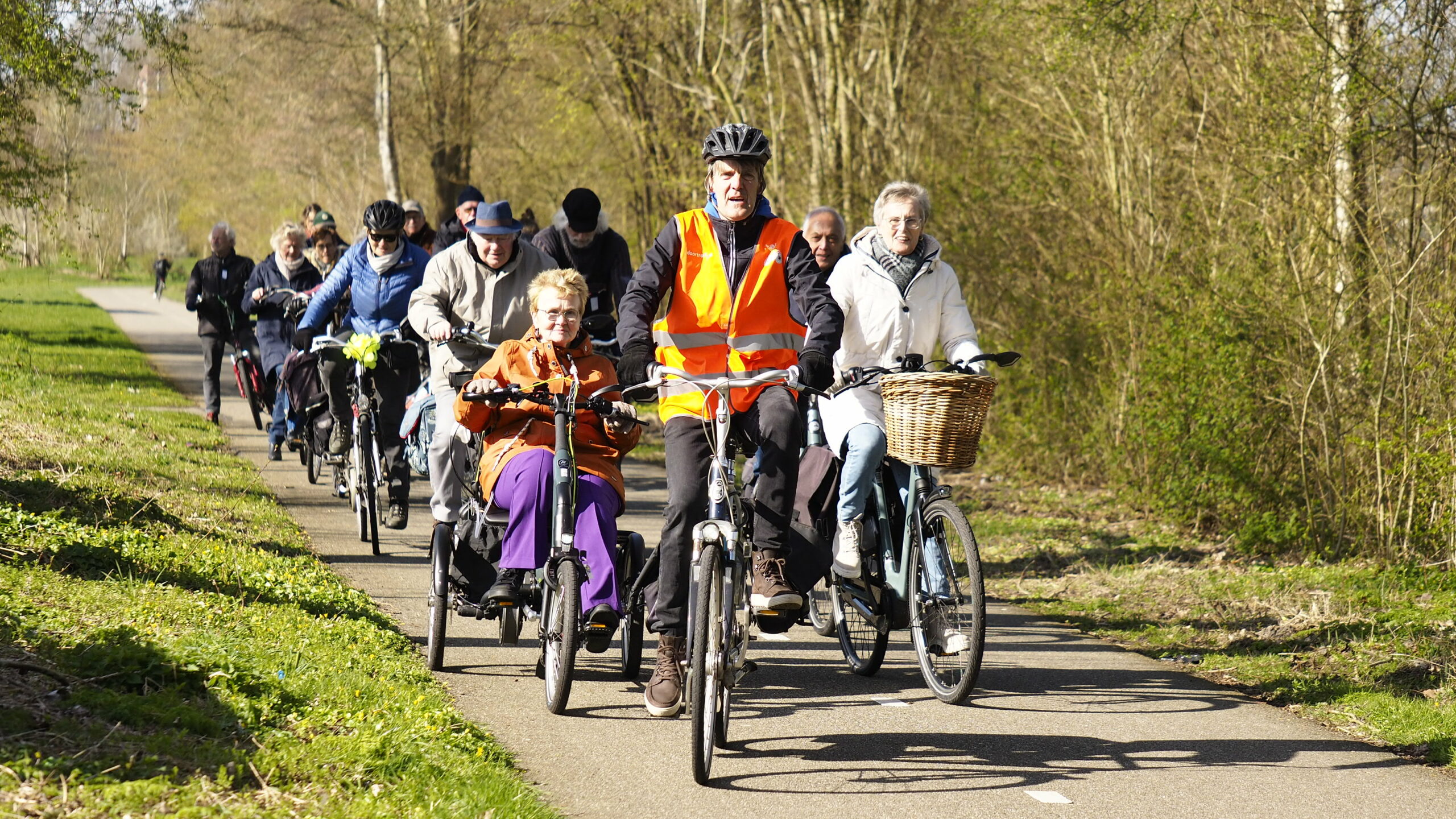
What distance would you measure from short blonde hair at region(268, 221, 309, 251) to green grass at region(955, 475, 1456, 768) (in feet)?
21.4

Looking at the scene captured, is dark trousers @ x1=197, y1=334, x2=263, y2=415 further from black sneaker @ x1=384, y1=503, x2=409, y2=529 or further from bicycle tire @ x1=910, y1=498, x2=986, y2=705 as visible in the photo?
bicycle tire @ x1=910, y1=498, x2=986, y2=705

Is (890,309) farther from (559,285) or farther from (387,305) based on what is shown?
(387,305)

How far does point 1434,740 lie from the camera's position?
18.4ft

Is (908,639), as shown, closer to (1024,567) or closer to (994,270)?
(1024,567)

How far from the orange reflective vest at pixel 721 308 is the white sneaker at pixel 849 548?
1215 millimetres

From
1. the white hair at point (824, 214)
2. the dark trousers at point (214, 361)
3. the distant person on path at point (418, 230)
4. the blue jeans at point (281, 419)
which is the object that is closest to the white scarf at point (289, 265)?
the blue jeans at point (281, 419)

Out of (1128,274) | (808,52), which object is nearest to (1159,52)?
(1128,274)

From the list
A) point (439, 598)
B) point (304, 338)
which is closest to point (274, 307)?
point (304, 338)

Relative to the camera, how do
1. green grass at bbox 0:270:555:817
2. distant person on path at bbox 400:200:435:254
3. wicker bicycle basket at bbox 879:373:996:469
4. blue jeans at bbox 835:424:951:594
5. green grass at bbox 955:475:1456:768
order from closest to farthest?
green grass at bbox 0:270:555:817 < wicker bicycle basket at bbox 879:373:996:469 < green grass at bbox 955:475:1456:768 < blue jeans at bbox 835:424:951:594 < distant person on path at bbox 400:200:435:254

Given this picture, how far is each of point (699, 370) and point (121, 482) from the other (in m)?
5.66

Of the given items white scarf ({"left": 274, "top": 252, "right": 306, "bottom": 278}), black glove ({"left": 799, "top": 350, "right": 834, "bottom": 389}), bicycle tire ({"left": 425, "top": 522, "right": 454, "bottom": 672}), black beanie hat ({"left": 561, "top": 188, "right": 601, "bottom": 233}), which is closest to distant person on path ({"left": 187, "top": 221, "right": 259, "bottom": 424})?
white scarf ({"left": 274, "top": 252, "right": 306, "bottom": 278})

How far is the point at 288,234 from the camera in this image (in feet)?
42.3

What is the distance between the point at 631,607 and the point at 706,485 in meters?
0.72

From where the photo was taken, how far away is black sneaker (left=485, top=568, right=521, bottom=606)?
5.93 metres
